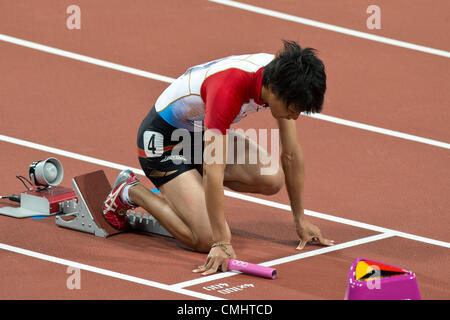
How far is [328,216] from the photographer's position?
6203 mm

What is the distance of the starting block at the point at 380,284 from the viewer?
4.35 m

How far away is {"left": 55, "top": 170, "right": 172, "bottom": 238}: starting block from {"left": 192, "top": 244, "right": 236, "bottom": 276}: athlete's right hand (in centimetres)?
75

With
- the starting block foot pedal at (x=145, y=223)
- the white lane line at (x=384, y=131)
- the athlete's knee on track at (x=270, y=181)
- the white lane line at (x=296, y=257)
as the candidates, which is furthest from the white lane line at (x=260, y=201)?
the white lane line at (x=384, y=131)

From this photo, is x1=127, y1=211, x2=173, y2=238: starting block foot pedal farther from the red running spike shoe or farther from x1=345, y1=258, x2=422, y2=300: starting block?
x1=345, y1=258, x2=422, y2=300: starting block

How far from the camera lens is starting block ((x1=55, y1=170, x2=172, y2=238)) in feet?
19.2

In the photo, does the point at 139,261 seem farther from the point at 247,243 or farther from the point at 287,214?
the point at 287,214

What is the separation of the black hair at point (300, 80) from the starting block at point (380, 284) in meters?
0.94

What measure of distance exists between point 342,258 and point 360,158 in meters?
1.81

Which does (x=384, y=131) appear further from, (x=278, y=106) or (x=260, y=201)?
(x=278, y=106)

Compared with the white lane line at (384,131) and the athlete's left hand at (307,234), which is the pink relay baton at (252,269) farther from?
the white lane line at (384,131)

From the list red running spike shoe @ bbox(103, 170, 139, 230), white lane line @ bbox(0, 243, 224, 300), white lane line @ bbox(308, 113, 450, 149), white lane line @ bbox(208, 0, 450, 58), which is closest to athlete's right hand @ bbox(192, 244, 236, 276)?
white lane line @ bbox(0, 243, 224, 300)

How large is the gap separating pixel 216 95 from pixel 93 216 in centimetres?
129
